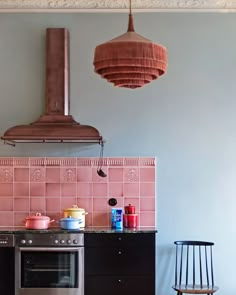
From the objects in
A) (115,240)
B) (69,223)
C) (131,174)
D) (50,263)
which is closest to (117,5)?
(131,174)

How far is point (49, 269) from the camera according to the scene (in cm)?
434

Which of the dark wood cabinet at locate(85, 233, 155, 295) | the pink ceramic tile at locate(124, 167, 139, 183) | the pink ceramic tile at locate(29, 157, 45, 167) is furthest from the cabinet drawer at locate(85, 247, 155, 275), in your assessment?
the pink ceramic tile at locate(29, 157, 45, 167)

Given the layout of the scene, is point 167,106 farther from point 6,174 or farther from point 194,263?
point 6,174

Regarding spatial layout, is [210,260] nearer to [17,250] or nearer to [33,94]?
[17,250]

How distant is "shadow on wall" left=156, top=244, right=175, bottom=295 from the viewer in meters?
4.75

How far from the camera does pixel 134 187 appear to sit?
189 inches

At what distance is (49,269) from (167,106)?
1.77m

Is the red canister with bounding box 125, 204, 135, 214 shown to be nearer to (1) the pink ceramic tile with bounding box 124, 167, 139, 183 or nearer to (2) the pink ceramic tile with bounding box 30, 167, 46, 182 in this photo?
(1) the pink ceramic tile with bounding box 124, 167, 139, 183

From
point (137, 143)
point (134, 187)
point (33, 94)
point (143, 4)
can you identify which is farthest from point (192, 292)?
point (143, 4)

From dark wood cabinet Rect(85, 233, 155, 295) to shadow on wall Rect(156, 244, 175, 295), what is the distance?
447mm

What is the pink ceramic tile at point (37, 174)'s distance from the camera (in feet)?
15.7

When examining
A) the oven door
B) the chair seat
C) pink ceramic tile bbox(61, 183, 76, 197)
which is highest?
pink ceramic tile bbox(61, 183, 76, 197)

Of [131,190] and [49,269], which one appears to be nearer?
[49,269]

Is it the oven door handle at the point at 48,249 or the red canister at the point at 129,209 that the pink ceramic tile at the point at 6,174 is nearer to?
the oven door handle at the point at 48,249
